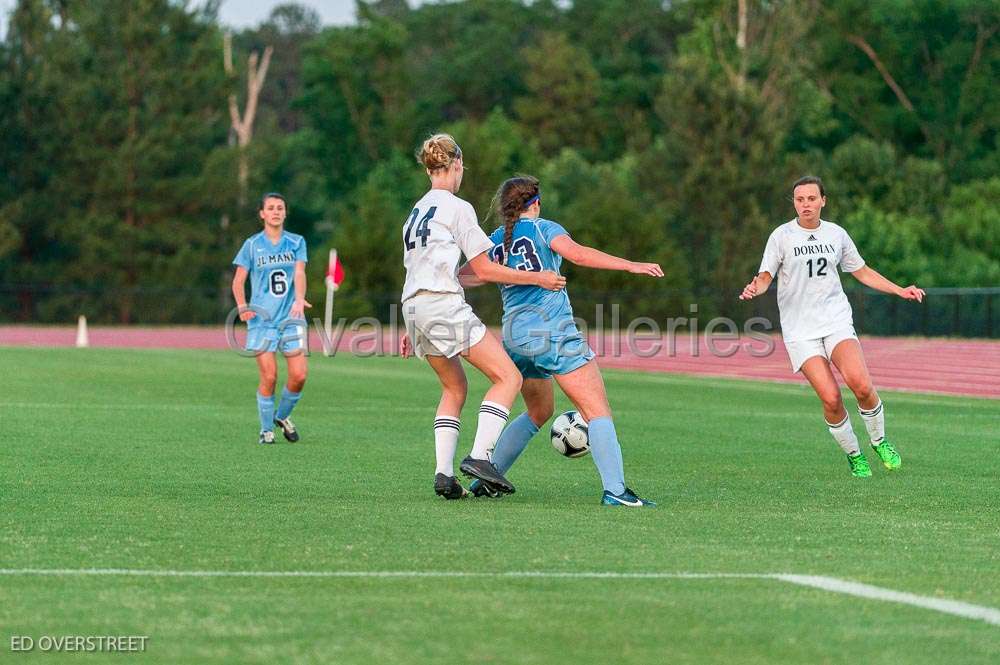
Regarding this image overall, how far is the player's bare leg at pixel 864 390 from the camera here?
12195 mm

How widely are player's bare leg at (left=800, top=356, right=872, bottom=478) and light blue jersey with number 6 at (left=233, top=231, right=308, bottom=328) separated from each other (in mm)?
5001

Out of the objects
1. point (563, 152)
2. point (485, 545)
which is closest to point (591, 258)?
point (485, 545)

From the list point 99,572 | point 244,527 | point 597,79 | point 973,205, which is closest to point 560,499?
point 244,527

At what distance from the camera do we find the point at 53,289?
6322 centimetres

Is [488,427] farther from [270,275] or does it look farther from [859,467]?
[270,275]

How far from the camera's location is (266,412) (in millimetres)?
14812

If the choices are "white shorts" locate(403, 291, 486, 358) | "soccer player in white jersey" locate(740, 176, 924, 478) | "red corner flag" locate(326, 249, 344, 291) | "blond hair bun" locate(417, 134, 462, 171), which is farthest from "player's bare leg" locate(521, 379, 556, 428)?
"red corner flag" locate(326, 249, 344, 291)

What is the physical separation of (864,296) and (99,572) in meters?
43.8

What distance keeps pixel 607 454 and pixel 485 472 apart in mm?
709

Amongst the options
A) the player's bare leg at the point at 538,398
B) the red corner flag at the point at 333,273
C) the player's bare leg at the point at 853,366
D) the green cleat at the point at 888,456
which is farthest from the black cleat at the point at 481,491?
the red corner flag at the point at 333,273

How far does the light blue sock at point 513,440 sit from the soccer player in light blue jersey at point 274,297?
4778 mm

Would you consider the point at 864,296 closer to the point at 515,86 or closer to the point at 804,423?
the point at 804,423

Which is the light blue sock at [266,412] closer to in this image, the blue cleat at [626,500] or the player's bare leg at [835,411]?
the player's bare leg at [835,411]

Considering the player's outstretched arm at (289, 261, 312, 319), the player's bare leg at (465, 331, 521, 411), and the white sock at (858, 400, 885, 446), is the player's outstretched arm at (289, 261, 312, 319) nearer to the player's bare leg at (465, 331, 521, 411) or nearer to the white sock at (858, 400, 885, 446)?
the white sock at (858, 400, 885, 446)
